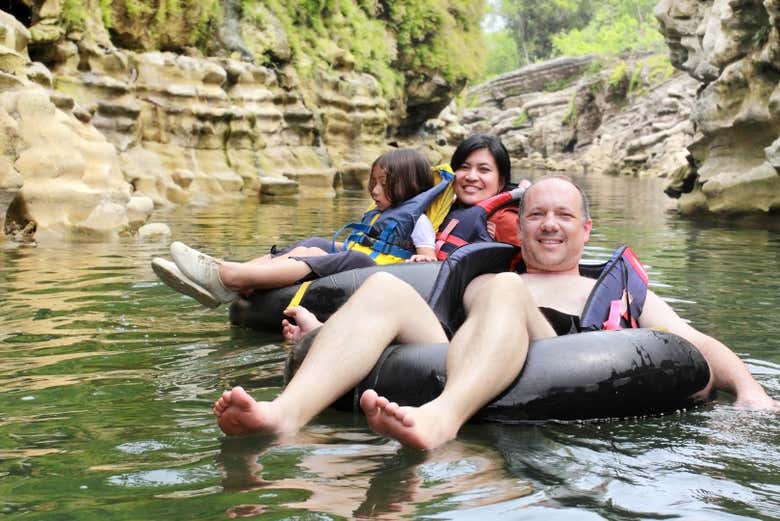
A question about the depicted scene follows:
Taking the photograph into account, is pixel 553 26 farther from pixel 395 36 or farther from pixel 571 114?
pixel 395 36

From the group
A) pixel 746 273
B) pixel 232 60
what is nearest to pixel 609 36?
pixel 232 60

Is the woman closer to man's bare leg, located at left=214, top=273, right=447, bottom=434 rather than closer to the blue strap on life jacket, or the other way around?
the blue strap on life jacket

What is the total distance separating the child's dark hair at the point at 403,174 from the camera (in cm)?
629

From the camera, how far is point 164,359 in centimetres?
508

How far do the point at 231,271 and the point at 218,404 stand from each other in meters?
2.62

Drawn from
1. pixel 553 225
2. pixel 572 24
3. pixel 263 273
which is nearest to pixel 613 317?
pixel 553 225

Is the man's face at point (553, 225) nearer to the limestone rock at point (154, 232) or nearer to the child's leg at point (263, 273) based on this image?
the child's leg at point (263, 273)

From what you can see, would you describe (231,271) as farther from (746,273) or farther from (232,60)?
(232,60)

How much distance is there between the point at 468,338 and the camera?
361 centimetres

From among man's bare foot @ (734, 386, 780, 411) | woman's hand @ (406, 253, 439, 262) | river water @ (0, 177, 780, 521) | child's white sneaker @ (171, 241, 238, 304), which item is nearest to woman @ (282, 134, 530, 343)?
woman's hand @ (406, 253, 439, 262)

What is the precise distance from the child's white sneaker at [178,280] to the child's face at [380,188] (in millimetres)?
1222

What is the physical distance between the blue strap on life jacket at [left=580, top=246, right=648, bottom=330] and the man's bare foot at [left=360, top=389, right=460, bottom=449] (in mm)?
1088

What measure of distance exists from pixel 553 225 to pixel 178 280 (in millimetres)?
2451

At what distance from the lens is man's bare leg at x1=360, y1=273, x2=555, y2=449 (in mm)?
3221
